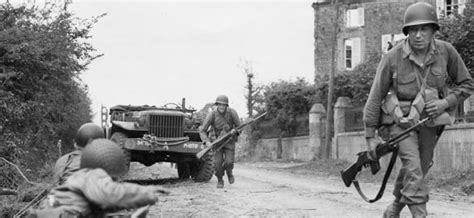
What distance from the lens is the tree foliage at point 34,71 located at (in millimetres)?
11348

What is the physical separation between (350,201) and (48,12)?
8.21 meters

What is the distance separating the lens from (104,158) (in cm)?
414

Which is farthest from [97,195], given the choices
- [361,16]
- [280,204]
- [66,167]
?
[361,16]

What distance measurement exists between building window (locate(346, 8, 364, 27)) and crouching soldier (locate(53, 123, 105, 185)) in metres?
29.3

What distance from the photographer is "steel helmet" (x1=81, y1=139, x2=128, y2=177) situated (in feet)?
13.6

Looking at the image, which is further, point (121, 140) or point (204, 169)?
point (204, 169)

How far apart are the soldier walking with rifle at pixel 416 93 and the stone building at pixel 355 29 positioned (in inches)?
1032

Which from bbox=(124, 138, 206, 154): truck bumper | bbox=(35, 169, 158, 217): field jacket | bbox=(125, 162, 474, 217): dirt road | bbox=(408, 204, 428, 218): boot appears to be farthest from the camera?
bbox=(124, 138, 206, 154): truck bumper

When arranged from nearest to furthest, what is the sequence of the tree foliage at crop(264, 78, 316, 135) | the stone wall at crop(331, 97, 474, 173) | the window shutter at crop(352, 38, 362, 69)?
the stone wall at crop(331, 97, 474, 173), the tree foliage at crop(264, 78, 316, 135), the window shutter at crop(352, 38, 362, 69)

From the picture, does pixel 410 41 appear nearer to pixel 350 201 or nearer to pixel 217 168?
pixel 350 201

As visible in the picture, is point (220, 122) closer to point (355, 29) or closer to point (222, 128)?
point (222, 128)

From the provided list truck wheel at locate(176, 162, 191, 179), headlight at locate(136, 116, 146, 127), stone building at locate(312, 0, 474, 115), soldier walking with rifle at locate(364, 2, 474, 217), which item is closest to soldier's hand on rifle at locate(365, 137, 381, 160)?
soldier walking with rifle at locate(364, 2, 474, 217)

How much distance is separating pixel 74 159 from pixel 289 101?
22.1m

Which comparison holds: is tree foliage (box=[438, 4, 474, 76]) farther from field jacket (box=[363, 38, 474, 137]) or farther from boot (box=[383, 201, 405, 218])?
boot (box=[383, 201, 405, 218])
